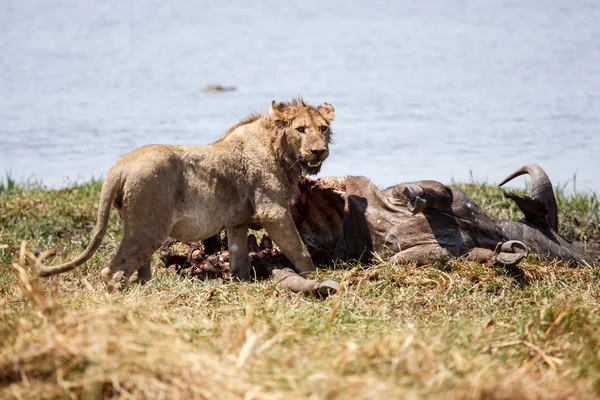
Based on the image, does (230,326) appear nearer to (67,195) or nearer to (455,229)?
(455,229)

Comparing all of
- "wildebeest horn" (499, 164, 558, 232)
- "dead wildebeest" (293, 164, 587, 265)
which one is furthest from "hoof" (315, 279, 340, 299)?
"wildebeest horn" (499, 164, 558, 232)

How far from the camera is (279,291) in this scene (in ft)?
22.6

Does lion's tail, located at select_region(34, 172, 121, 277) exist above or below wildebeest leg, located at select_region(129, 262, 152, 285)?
above

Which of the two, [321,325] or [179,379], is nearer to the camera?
[179,379]

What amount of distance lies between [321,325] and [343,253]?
98.4 inches

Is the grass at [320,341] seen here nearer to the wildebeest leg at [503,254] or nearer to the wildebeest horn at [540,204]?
the wildebeest leg at [503,254]

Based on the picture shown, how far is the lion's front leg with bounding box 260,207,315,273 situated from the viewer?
7.38m

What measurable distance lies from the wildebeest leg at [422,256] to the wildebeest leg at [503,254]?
0.24 meters

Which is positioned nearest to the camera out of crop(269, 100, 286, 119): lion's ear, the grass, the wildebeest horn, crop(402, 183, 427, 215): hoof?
the grass

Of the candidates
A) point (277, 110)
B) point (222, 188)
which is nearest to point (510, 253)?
point (277, 110)

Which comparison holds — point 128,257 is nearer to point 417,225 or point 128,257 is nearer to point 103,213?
point 103,213

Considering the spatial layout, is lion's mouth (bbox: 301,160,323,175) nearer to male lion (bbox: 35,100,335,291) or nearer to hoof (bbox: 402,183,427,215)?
male lion (bbox: 35,100,335,291)

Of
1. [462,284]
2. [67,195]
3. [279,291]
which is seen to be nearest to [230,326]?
[279,291]

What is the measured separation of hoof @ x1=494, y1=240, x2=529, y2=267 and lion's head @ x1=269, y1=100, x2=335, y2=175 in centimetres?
169
